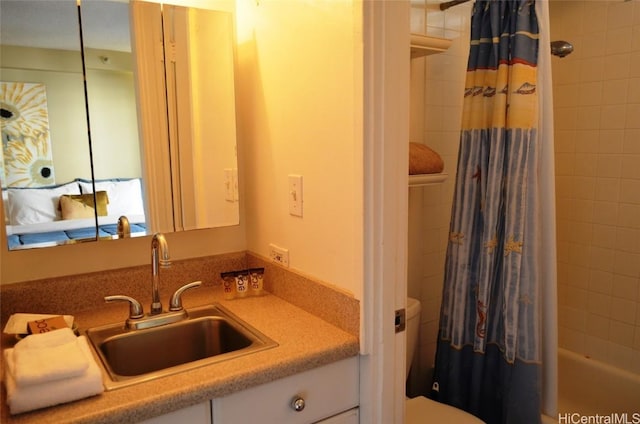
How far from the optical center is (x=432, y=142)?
87.7 inches

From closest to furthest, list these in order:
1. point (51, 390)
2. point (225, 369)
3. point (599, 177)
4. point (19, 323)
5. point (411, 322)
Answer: point (51, 390)
point (225, 369)
point (19, 323)
point (411, 322)
point (599, 177)

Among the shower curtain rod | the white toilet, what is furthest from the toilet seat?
the shower curtain rod

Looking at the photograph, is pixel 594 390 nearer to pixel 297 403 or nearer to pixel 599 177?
pixel 599 177

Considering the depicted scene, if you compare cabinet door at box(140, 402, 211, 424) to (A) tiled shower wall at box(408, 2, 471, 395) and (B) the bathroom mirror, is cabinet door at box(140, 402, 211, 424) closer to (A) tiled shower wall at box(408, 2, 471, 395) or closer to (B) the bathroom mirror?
(B) the bathroom mirror

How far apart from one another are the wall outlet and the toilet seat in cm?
76

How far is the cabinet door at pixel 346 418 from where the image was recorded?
4.12 feet

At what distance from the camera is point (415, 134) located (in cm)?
217

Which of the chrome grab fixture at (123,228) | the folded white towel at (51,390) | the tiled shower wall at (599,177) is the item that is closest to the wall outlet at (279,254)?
the chrome grab fixture at (123,228)

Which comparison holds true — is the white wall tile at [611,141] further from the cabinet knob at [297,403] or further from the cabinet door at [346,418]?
the cabinet knob at [297,403]

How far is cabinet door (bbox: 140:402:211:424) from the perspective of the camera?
1.01 metres

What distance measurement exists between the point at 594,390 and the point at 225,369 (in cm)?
209

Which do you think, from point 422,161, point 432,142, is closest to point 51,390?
point 422,161

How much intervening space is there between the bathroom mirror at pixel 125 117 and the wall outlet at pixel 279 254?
7.5 inches

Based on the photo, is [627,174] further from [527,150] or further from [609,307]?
[527,150]
